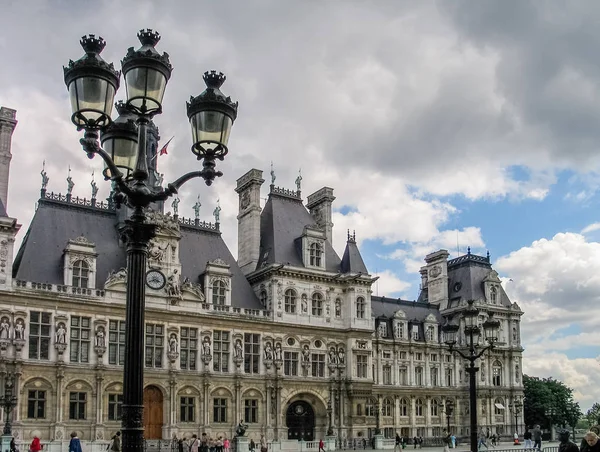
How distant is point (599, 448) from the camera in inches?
540

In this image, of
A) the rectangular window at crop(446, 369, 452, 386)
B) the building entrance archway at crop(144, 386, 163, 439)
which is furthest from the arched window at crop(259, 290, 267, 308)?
the rectangular window at crop(446, 369, 452, 386)

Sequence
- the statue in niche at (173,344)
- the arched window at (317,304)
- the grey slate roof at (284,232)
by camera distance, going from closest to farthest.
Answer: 1. the statue in niche at (173,344)
2. the arched window at (317,304)
3. the grey slate roof at (284,232)

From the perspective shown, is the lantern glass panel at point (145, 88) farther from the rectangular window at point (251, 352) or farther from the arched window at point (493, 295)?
the arched window at point (493, 295)

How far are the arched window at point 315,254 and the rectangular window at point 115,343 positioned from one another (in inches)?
669

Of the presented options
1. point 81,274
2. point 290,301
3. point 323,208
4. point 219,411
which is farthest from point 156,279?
point 323,208

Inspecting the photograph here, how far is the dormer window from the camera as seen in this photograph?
53344 mm

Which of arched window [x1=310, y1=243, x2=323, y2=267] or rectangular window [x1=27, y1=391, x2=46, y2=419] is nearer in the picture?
rectangular window [x1=27, y1=391, x2=46, y2=419]

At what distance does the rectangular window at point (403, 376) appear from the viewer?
67688 millimetres

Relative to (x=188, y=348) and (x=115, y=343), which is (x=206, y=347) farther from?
(x=115, y=343)

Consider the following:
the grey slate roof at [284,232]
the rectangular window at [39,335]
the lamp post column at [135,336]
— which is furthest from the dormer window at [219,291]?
the lamp post column at [135,336]

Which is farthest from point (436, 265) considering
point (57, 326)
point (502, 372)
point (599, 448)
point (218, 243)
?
point (599, 448)

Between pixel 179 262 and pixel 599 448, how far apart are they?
41.2m

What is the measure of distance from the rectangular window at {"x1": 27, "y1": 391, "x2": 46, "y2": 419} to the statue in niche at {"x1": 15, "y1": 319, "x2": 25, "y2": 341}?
3.34 metres

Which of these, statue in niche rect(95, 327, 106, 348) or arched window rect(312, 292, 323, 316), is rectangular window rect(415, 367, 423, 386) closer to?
arched window rect(312, 292, 323, 316)
